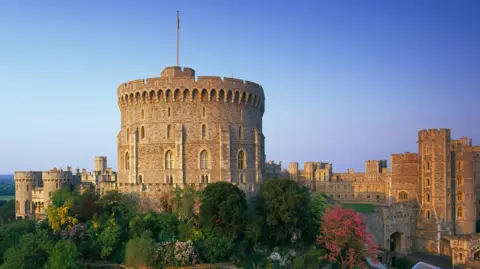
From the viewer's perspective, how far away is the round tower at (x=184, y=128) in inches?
1603

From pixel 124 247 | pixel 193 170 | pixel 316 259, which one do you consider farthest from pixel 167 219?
pixel 316 259

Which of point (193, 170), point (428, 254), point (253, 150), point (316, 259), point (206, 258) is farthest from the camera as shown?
point (428, 254)

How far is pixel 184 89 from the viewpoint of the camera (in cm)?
4047

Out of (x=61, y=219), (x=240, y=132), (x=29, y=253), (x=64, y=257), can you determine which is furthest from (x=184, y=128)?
(x=29, y=253)

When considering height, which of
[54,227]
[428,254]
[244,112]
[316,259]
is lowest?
[428,254]

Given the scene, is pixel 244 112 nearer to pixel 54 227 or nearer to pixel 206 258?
pixel 206 258

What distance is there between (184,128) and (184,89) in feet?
12.7

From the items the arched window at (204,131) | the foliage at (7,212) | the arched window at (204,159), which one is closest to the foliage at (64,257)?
the arched window at (204,159)

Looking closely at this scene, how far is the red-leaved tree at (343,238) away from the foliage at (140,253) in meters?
13.6

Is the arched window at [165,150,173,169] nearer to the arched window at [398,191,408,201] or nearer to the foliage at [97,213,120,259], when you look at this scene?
the foliage at [97,213,120,259]

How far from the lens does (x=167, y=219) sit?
32.6m

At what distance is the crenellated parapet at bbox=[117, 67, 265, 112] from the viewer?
4056 centimetres

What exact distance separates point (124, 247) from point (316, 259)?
14.7 m

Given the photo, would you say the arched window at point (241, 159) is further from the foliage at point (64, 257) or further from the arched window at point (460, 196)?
the arched window at point (460, 196)
